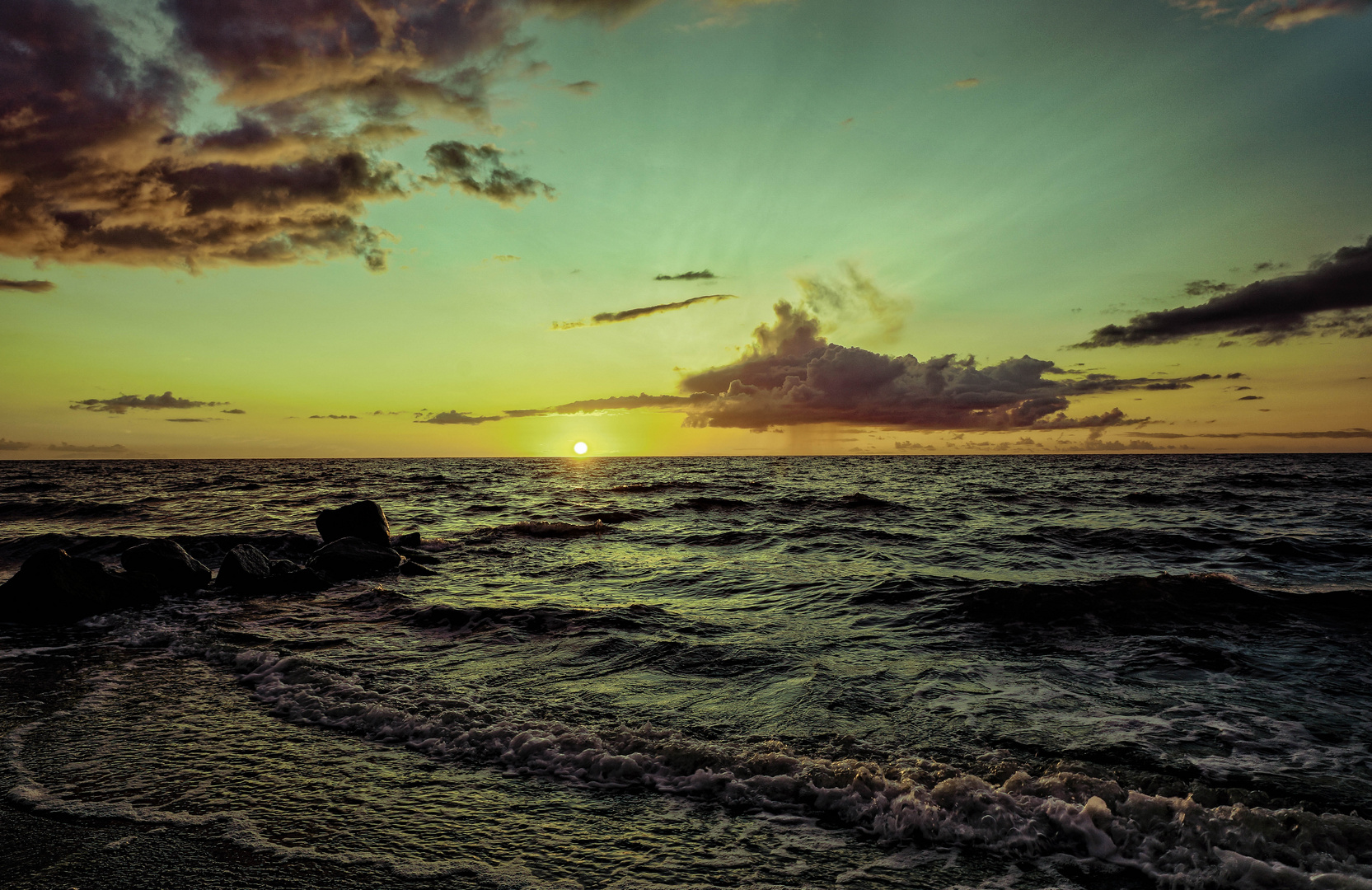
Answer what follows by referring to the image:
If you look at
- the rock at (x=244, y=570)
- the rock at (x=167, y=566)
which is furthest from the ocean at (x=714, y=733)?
the rock at (x=167, y=566)

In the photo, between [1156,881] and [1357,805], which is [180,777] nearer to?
[1156,881]

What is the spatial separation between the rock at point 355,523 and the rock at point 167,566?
4.46m

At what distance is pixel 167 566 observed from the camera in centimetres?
1349

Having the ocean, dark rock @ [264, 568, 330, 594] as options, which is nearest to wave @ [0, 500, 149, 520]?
dark rock @ [264, 568, 330, 594]

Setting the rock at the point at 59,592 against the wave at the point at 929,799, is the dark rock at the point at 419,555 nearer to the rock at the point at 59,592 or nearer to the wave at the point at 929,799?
the rock at the point at 59,592

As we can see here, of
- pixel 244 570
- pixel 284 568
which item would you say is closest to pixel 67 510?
pixel 244 570

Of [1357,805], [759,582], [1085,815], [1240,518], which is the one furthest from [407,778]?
[1240,518]

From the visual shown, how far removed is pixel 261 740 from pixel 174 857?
80.7 inches

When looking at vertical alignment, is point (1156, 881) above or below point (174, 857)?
below

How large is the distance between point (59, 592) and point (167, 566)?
270 cm

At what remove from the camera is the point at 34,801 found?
452cm

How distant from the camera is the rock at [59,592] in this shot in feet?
34.5

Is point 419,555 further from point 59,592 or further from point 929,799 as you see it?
point 929,799

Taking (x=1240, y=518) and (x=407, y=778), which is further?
(x=1240, y=518)
